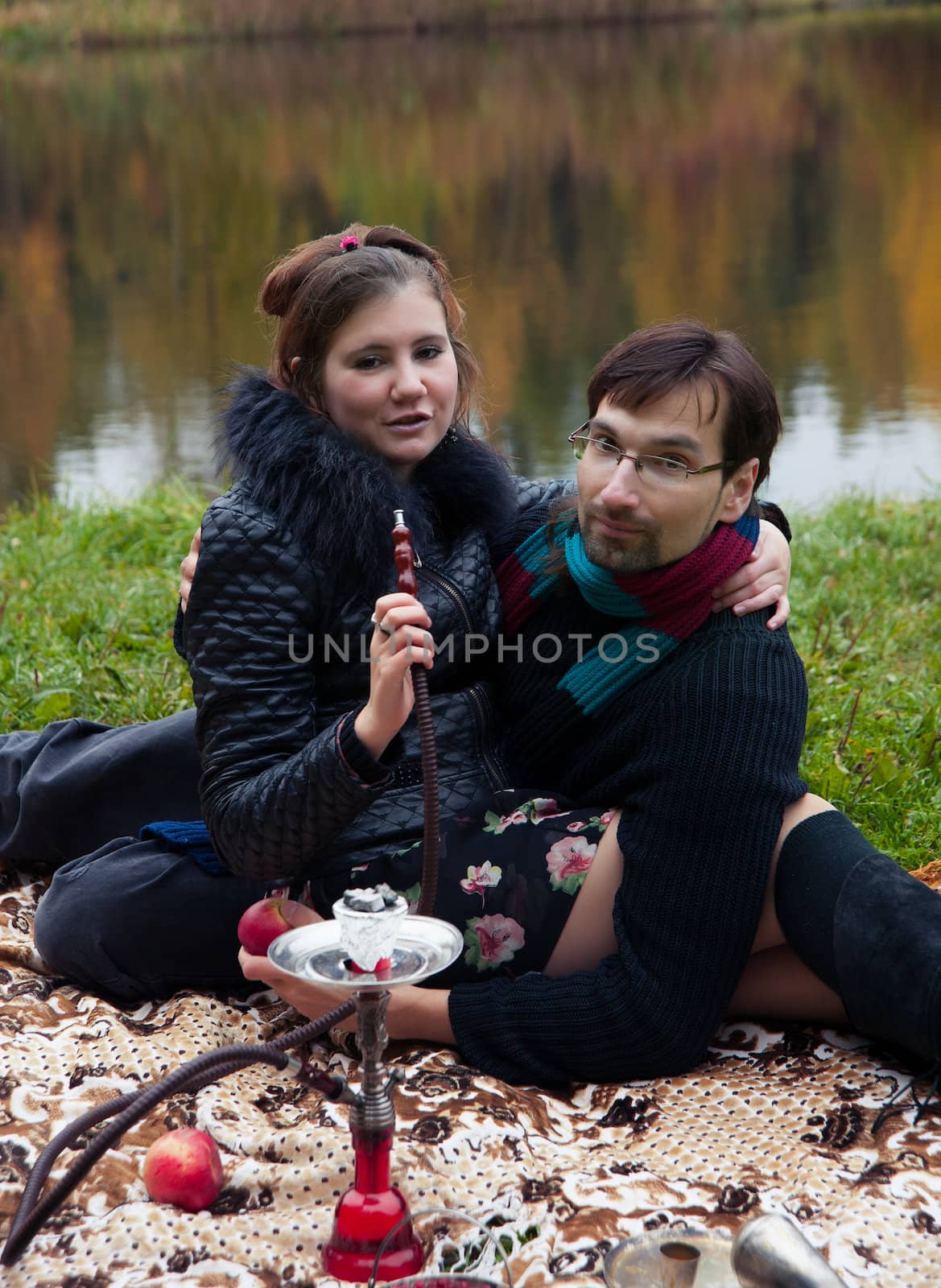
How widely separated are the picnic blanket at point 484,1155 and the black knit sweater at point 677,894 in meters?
0.08

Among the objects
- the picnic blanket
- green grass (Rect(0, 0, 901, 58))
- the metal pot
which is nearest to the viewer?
the metal pot

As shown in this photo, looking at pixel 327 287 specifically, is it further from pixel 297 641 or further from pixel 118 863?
pixel 118 863

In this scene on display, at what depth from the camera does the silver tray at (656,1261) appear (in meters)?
2.00

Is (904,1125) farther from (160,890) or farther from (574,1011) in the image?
(160,890)

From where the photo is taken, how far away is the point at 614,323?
1049cm

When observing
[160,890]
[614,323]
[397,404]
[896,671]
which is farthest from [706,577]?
[614,323]

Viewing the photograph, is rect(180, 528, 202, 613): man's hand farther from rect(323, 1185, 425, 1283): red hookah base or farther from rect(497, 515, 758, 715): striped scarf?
rect(323, 1185, 425, 1283): red hookah base

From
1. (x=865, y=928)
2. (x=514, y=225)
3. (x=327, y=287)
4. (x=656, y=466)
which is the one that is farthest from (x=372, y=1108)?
Result: (x=514, y=225)

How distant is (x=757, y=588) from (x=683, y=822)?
466mm

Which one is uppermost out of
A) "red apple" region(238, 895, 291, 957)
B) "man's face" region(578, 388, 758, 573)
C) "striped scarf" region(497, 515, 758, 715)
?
"man's face" region(578, 388, 758, 573)

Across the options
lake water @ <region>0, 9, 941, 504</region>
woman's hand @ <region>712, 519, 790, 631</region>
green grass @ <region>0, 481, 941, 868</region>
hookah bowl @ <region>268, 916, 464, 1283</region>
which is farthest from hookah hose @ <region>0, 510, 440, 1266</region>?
lake water @ <region>0, 9, 941, 504</region>

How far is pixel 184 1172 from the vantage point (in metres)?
2.21

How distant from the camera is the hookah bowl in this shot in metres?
1.99

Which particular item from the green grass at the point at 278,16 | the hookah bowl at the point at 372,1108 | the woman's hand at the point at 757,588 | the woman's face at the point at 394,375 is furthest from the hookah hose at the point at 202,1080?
the green grass at the point at 278,16
